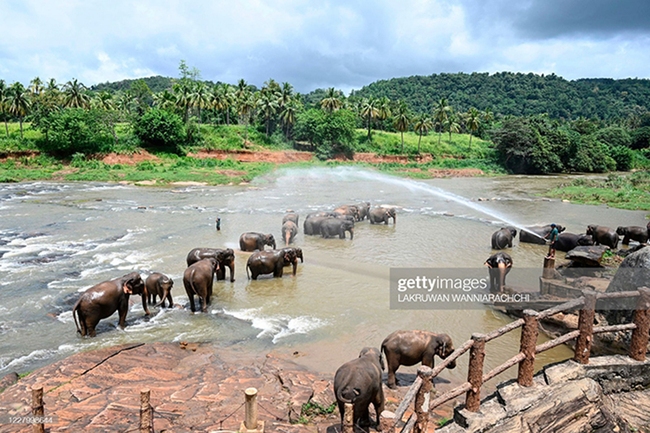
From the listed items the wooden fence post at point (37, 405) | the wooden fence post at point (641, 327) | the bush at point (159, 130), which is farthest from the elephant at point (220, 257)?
the bush at point (159, 130)

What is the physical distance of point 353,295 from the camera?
13.0 m

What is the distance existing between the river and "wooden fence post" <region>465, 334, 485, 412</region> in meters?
2.26

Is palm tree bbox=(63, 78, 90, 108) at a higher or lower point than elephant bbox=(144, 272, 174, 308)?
higher

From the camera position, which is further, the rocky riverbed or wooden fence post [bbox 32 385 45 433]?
the rocky riverbed

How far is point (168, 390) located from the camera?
7238 mm

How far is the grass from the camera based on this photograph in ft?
Answer: 109

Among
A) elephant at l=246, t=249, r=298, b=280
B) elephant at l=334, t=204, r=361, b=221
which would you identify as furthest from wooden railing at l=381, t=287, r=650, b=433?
elephant at l=334, t=204, r=361, b=221

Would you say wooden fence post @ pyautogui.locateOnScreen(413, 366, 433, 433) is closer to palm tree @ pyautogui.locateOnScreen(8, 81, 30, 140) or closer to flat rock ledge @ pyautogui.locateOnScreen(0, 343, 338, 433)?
flat rock ledge @ pyautogui.locateOnScreen(0, 343, 338, 433)

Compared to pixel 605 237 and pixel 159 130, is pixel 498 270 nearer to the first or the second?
pixel 605 237

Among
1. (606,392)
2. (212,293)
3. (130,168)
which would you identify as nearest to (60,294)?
(212,293)

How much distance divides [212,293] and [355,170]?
51.4 meters

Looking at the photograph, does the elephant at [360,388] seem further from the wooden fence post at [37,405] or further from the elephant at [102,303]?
the elephant at [102,303]

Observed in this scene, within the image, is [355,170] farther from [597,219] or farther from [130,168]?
[597,219]

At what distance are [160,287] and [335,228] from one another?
33.2 feet
